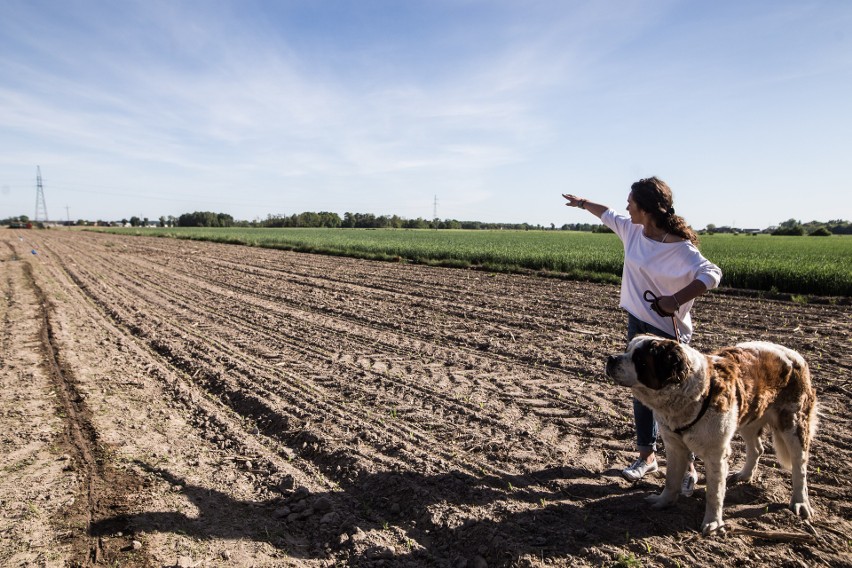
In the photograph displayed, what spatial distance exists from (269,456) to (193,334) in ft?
17.5

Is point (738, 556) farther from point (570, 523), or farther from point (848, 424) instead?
point (848, 424)

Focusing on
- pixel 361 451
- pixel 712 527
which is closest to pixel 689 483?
pixel 712 527

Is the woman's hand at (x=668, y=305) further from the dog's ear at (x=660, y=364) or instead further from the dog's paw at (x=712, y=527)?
the dog's paw at (x=712, y=527)

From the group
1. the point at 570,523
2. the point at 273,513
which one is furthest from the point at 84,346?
the point at 570,523

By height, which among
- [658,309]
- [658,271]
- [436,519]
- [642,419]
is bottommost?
[436,519]

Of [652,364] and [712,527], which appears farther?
[712,527]

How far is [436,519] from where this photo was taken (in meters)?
3.55

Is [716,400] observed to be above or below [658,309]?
below

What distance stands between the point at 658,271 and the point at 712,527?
177cm

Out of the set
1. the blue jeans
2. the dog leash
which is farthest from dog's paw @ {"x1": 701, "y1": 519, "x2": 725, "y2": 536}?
the dog leash

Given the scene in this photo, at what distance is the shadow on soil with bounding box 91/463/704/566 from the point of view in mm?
3254

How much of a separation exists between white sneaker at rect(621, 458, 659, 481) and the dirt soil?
84mm

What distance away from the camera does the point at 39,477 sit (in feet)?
13.3

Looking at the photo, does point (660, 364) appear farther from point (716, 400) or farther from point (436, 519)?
point (436, 519)
